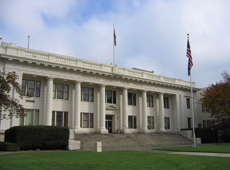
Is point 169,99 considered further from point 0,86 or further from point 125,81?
point 0,86

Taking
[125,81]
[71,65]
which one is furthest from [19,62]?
[125,81]

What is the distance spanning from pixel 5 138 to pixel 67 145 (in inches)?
230

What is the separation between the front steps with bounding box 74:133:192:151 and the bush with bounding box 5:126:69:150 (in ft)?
8.13

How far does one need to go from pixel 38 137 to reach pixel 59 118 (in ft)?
25.7

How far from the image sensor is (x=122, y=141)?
2939cm

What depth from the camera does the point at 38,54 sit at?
92.0ft

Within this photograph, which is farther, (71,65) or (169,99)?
(169,99)

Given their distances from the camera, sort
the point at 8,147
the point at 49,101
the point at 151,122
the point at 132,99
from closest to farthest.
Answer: the point at 8,147 < the point at 49,101 < the point at 132,99 < the point at 151,122

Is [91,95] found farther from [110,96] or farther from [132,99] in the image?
[132,99]

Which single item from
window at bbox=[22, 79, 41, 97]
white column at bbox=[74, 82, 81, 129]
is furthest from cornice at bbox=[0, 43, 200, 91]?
window at bbox=[22, 79, 41, 97]

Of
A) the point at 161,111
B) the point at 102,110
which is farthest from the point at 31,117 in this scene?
the point at 161,111

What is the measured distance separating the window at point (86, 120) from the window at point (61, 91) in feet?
11.5

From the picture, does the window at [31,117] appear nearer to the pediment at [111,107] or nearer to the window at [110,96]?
the pediment at [111,107]

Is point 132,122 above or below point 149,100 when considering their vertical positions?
below
